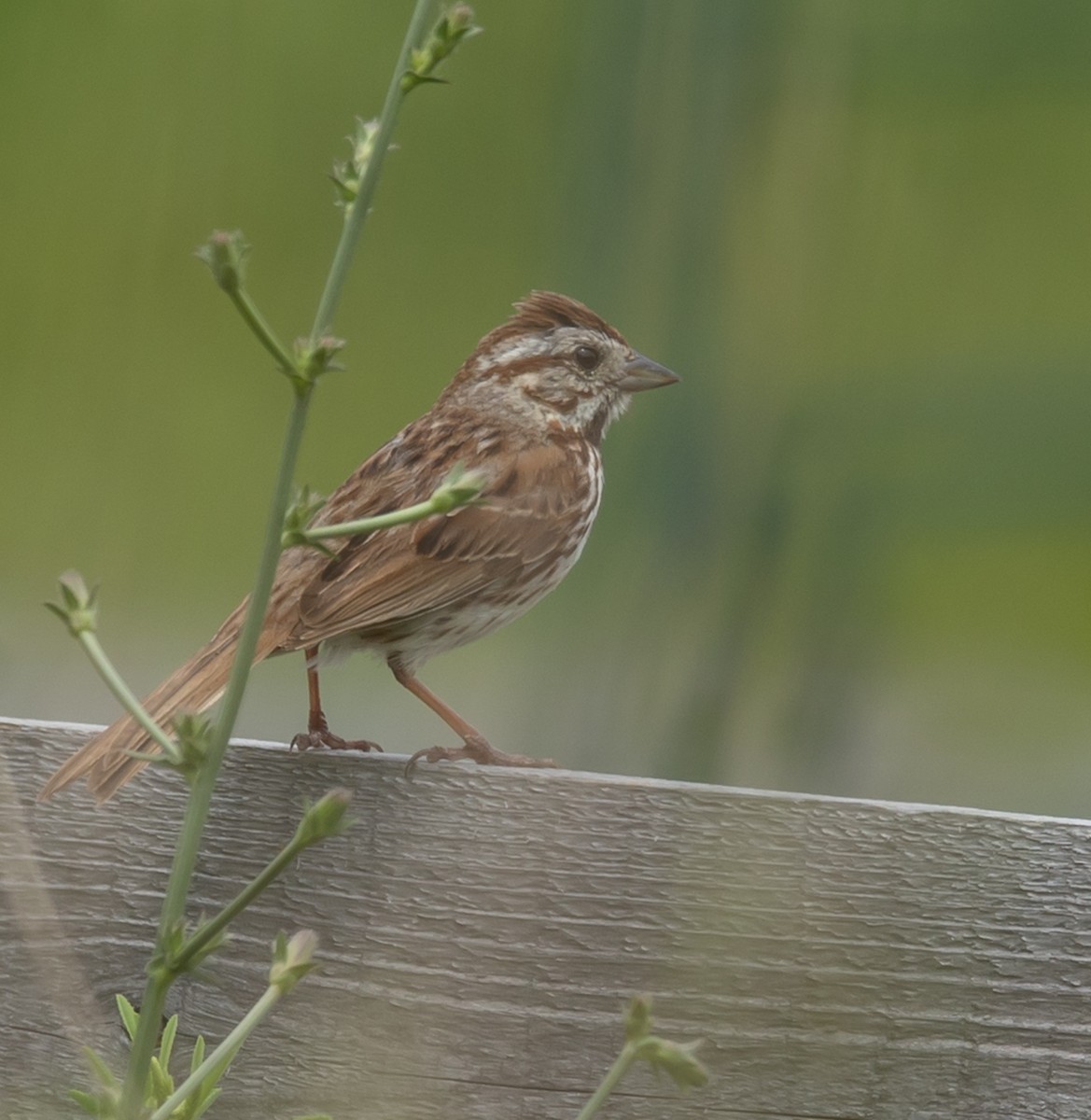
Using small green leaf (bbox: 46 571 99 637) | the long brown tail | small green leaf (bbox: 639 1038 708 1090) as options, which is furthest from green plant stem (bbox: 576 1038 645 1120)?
the long brown tail

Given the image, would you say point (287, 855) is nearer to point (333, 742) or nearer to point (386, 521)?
point (386, 521)

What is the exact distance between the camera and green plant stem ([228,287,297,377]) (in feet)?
1.76

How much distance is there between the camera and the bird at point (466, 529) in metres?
1.84

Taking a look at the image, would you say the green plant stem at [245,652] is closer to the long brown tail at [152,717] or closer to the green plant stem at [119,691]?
the green plant stem at [119,691]

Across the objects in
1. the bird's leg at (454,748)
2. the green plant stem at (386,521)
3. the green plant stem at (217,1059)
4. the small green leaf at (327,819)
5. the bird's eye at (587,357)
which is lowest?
the bird's leg at (454,748)

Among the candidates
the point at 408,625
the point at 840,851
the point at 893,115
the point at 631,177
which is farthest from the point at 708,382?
the point at 408,625

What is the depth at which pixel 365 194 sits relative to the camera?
1.93 ft

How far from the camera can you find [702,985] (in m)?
1.19

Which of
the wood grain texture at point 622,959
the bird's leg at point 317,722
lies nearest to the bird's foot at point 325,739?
the bird's leg at point 317,722

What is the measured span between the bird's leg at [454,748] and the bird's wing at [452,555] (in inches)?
3.1

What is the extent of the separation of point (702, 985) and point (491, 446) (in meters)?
1.25

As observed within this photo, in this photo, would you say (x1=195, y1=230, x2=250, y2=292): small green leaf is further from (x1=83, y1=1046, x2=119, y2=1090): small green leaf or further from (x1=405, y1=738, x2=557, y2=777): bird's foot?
(x1=405, y1=738, x2=557, y2=777): bird's foot

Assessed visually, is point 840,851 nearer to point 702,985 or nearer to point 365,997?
point 702,985

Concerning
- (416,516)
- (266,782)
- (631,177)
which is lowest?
(266,782)
